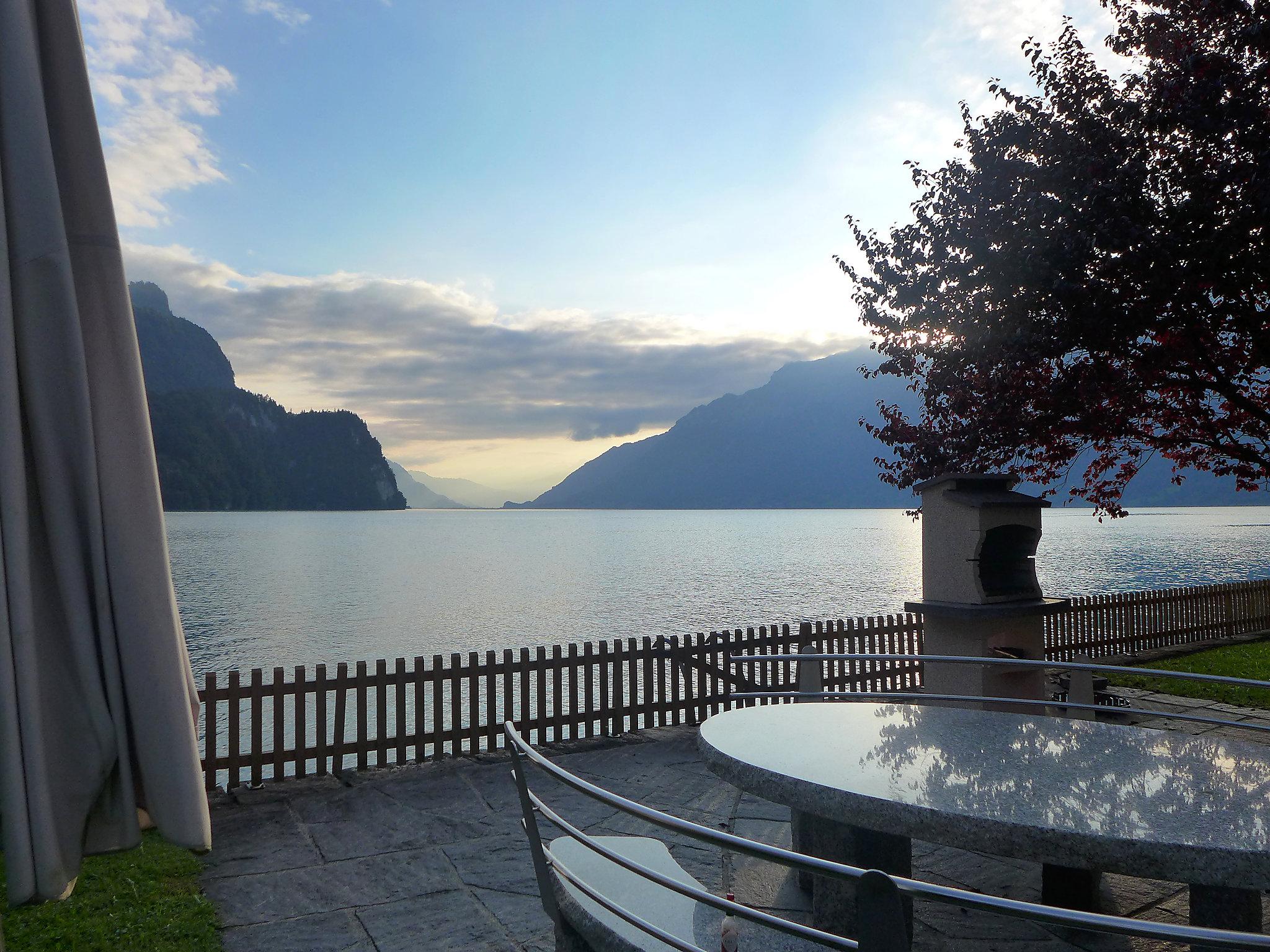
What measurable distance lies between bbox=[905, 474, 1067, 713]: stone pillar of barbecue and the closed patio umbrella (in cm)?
684

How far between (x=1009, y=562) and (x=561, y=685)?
4692 millimetres

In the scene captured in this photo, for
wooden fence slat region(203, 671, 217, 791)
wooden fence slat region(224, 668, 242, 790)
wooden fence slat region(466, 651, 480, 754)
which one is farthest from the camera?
wooden fence slat region(466, 651, 480, 754)

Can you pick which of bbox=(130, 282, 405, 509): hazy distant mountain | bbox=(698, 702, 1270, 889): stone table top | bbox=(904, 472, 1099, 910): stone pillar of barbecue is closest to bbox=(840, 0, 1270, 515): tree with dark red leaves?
bbox=(904, 472, 1099, 910): stone pillar of barbecue

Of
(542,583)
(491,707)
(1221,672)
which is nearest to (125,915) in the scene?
(491,707)

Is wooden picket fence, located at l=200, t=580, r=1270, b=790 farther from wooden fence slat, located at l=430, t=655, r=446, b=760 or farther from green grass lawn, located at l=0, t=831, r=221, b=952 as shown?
green grass lawn, located at l=0, t=831, r=221, b=952

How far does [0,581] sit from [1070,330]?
938cm

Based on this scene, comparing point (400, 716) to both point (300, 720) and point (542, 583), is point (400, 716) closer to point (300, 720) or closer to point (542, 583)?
point (300, 720)

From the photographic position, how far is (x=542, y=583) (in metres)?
52.1

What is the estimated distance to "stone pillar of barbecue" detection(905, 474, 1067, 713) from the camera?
7.69 m

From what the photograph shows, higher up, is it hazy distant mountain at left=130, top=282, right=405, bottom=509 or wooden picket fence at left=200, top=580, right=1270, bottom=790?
hazy distant mountain at left=130, top=282, right=405, bottom=509

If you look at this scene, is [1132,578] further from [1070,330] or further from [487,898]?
[487,898]

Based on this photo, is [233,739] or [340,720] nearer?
[233,739]

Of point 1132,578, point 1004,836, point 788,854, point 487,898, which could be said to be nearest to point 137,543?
point 788,854

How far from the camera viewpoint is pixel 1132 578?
46.8m
